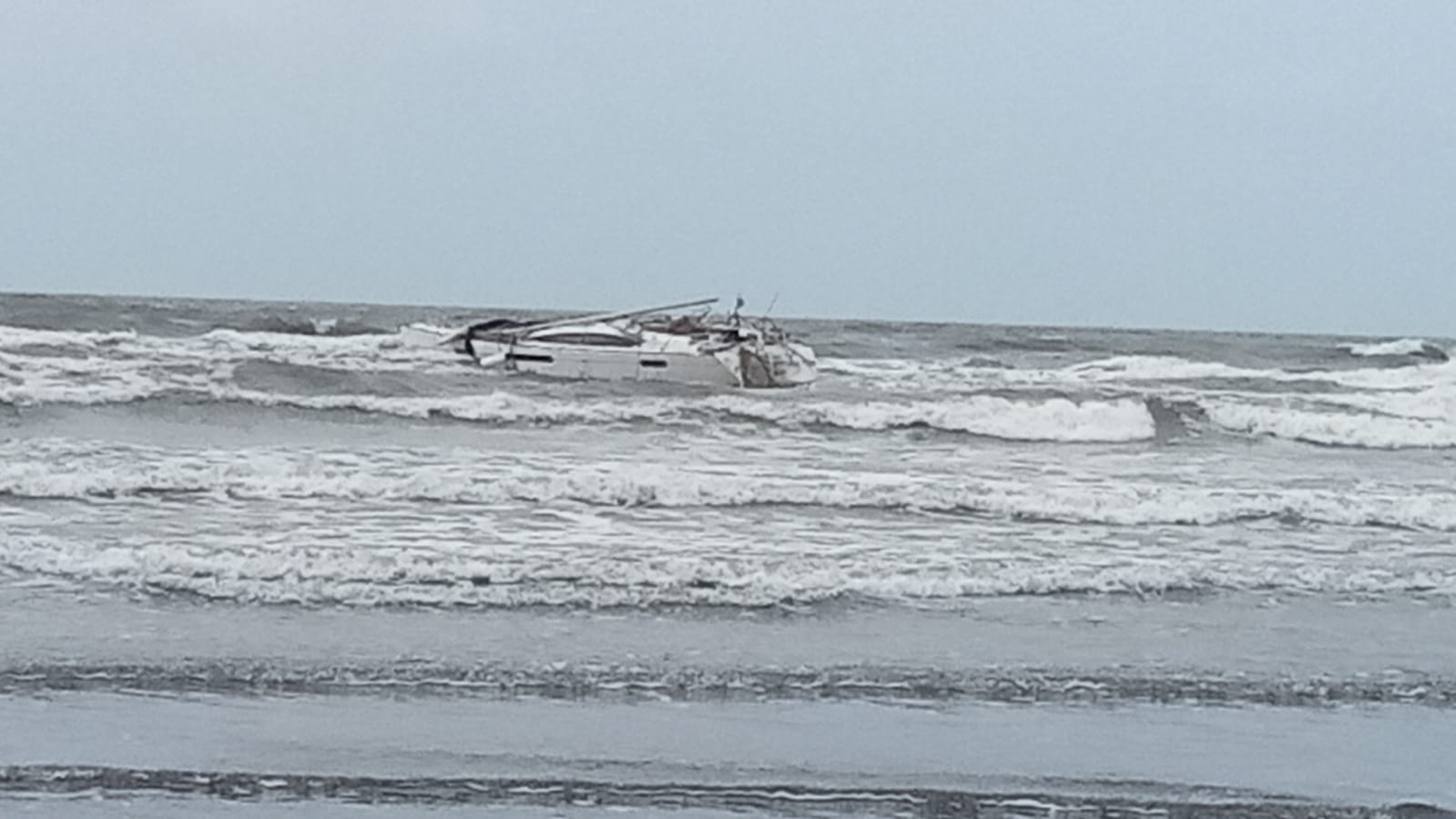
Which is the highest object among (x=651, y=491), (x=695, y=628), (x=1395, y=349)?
(x=1395, y=349)

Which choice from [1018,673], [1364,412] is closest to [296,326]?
[1364,412]

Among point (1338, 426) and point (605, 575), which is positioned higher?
point (1338, 426)

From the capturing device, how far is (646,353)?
2809 centimetres

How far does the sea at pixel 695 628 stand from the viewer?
19.2 feet

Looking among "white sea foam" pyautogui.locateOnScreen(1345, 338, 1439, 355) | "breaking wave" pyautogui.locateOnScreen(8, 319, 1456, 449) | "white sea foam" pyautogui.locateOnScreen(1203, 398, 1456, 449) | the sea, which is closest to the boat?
"breaking wave" pyautogui.locateOnScreen(8, 319, 1456, 449)

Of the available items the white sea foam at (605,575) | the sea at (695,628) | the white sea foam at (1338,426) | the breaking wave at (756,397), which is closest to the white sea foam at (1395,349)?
the breaking wave at (756,397)

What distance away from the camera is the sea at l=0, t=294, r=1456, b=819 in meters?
5.86

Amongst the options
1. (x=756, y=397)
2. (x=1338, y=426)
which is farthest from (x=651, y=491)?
(x=1338, y=426)

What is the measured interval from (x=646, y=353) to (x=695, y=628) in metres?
19.9

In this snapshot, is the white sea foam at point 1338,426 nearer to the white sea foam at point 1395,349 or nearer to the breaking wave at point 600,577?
the breaking wave at point 600,577

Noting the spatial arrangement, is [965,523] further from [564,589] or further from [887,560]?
[564,589]

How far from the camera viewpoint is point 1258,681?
300 inches

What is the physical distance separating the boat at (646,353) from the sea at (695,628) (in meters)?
8.12

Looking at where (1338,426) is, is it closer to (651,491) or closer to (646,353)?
(646,353)
